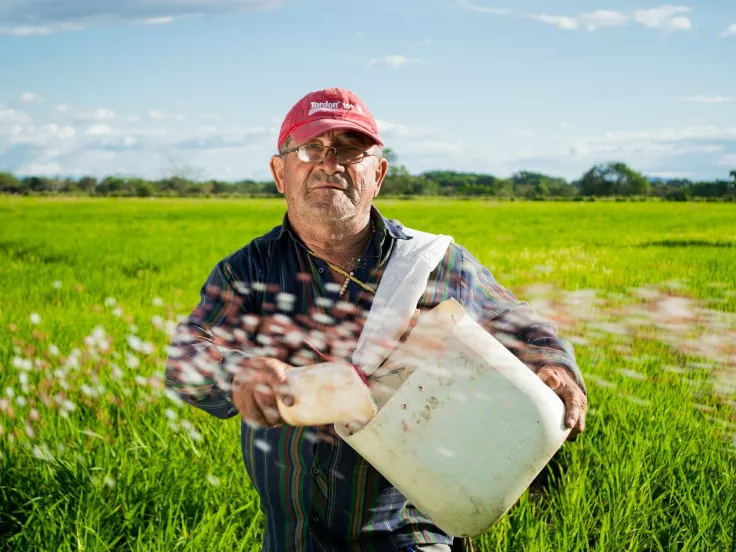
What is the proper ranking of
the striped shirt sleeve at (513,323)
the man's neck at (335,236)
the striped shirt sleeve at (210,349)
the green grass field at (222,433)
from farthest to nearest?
the green grass field at (222,433), the man's neck at (335,236), the striped shirt sleeve at (513,323), the striped shirt sleeve at (210,349)

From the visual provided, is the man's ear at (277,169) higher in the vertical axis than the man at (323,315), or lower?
higher

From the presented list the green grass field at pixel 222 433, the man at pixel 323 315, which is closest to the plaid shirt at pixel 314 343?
the man at pixel 323 315

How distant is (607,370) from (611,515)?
1.53 metres

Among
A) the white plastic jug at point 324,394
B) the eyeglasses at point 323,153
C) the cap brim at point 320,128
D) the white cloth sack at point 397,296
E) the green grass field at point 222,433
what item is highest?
the cap brim at point 320,128

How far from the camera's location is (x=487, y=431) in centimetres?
130

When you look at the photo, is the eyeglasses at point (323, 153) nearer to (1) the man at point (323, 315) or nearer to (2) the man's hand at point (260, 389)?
(1) the man at point (323, 315)

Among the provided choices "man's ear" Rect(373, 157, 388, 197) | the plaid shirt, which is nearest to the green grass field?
the plaid shirt

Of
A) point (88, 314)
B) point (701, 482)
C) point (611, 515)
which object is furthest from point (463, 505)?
point (88, 314)

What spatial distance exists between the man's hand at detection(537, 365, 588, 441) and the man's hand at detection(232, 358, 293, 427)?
1.77 feet

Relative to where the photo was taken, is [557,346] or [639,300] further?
[639,300]

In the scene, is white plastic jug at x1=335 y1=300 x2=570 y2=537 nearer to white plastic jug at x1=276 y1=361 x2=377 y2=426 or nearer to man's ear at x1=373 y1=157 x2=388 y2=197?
white plastic jug at x1=276 y1=361 x2=377 y2=426

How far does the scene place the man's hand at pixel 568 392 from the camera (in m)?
1.44

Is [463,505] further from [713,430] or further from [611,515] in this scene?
[713,430]

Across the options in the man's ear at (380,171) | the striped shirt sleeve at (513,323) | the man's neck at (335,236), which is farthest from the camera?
the man's ear at (380,171)
